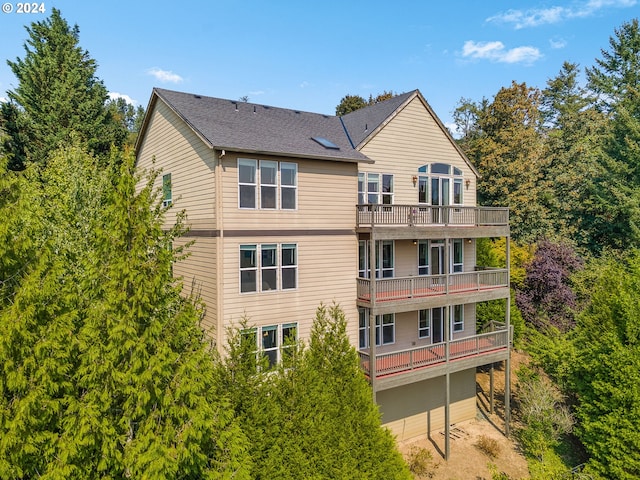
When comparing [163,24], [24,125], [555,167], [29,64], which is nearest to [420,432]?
[163,24]

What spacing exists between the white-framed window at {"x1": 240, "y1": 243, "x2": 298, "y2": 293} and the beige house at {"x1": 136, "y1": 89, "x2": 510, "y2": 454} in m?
0.04

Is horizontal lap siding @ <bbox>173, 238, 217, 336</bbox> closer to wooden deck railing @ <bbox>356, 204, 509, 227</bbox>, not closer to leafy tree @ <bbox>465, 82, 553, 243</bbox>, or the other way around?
wooden deck railing @ <bbox>356, 204, 509, 227</bbox>

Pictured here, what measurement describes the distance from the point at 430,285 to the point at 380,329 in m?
3.14

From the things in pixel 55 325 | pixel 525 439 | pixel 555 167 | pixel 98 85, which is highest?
pixel 98 85

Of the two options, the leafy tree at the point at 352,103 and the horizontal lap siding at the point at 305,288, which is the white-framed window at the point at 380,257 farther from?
the leafy tree at the point at 352,103

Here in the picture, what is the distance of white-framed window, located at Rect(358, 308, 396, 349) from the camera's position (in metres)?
17.2

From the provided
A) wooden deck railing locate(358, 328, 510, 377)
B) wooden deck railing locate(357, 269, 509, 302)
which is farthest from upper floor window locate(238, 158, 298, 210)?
wooden deck railing locate(358, 328, 510, 377)

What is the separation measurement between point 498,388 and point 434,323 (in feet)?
27.3

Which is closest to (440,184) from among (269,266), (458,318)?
(458,318)

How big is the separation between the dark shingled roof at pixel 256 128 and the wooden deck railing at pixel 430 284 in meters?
5.42

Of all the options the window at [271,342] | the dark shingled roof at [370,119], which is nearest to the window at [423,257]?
the dark shingled roof at [370,119]

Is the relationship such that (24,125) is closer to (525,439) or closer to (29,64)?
(29,64)

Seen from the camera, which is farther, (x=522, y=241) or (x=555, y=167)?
(x=555, y=167)

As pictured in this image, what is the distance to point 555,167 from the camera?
3441 cm
